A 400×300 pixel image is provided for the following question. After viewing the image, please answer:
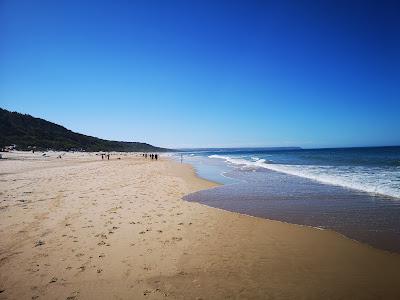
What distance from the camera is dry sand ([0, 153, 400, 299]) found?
541 cm

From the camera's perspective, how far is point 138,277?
5914 millimetres

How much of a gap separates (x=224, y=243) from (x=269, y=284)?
2.54 m

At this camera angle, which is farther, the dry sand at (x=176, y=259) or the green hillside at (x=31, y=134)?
the green hillside at (x=31, y=134)

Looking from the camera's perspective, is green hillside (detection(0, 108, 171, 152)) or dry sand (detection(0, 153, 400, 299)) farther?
green hillside (detection(0, 108, 171, 152))

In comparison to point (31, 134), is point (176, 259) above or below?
below

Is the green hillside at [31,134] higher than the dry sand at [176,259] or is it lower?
higher

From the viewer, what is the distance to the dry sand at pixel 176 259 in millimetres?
5406

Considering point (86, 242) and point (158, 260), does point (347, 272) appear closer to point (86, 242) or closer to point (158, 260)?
point (158, 260)

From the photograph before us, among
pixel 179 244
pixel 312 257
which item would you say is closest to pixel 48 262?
pixel 179 244

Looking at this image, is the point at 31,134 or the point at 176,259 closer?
the point at 176,259

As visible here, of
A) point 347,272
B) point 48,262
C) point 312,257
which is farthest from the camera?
point 312,257

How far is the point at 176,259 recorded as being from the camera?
270 inches

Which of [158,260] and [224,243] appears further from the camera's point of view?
[224,243]

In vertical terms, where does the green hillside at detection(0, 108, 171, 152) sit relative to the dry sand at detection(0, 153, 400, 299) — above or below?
above
